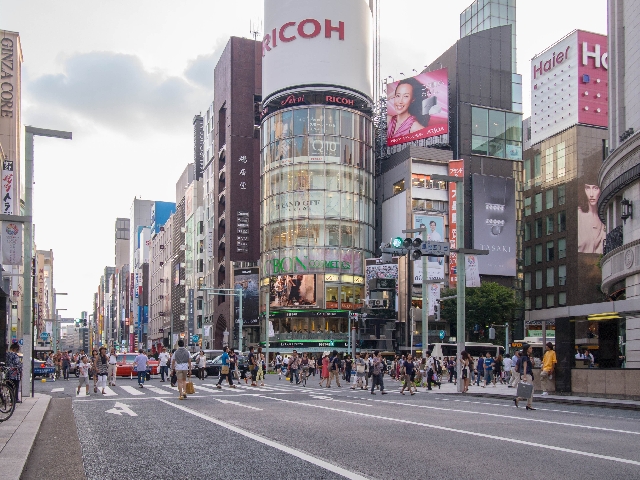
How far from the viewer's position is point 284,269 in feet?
286

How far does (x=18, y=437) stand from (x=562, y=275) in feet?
292

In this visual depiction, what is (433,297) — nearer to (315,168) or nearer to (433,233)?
(433,233)

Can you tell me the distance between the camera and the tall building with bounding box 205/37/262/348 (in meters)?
94.2

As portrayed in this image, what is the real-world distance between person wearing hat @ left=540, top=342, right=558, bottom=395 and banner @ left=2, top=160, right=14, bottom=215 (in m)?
32.2

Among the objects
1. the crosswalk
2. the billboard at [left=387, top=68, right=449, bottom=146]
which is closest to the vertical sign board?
the billboard at [left=387, top=68, right=449, bottom=146]

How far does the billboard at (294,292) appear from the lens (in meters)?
85.1

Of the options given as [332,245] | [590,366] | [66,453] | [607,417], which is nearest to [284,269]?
[332,245]

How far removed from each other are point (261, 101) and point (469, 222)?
98.6 ft

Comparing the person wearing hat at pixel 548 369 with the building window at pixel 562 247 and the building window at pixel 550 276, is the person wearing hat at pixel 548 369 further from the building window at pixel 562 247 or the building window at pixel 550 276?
the building window at pixel 550 276

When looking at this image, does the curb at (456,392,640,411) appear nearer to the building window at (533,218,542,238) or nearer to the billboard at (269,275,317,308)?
the billboard at (269,275,317,308)

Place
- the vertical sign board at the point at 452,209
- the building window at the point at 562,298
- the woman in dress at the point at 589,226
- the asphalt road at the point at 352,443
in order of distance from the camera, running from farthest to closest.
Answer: the building window at the point at 562,298
the woman in dress at the point at 589,226
the vertical sign board at the point at 452,209
the asphalt road at the point at 352,443

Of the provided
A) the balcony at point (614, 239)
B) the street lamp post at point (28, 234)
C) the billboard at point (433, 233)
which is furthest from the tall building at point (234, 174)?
the street lamp post at point (28, 234)

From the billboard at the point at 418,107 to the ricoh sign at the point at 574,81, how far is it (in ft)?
56.9

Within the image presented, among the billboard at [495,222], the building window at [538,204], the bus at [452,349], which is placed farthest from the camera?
the building window at [538,204]
